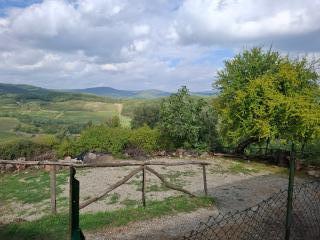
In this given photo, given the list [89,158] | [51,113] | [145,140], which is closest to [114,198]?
[89,158]

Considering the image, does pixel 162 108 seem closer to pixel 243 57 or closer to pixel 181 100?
pixel 181 100

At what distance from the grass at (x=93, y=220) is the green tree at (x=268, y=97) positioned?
8.71 metres

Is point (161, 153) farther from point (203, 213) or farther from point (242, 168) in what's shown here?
point (203, 213)

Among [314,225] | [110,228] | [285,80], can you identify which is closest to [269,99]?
[285,80]

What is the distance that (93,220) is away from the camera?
37.5 ft

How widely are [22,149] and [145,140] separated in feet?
25.5

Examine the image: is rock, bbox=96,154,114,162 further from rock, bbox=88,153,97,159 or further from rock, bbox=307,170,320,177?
rock, bbox=307,170,320,177

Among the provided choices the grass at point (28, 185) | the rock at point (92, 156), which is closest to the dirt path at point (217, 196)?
the rock at point (92, 156)

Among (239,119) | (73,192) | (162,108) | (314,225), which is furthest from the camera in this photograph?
(162,108)

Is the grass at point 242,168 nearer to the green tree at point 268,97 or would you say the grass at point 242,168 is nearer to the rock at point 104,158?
the green tree at point 268,97

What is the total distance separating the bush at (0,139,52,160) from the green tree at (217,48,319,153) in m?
11.6

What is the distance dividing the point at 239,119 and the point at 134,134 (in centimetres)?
685

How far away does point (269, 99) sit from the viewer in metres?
21.4

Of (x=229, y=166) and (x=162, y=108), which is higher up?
(x=162, y=108)
